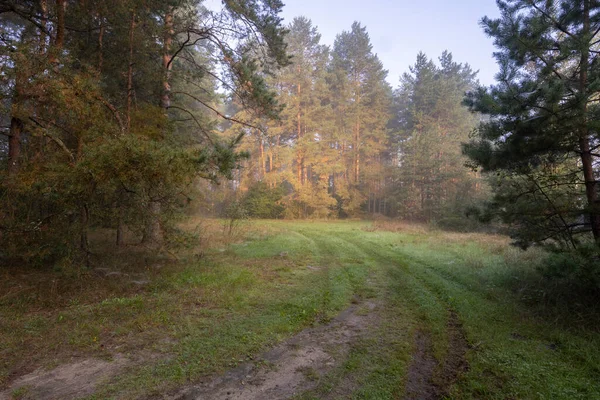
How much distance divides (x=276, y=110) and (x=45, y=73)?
6.29 metres

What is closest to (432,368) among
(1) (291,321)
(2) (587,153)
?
(1) (291,321)

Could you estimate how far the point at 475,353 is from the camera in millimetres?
4332

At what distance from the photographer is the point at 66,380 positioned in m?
3.53

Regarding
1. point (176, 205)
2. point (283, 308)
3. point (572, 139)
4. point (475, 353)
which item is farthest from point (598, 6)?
point (176, 205)

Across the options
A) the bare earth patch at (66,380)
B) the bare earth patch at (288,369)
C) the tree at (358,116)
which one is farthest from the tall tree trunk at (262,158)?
the bare earth patch at (66,380)

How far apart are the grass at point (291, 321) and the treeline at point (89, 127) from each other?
4.45ft

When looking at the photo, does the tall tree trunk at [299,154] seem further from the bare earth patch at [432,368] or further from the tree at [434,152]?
the bare earth patch at [432,368]

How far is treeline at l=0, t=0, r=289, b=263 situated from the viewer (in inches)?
221

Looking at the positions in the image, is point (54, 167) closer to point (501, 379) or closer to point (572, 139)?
point (501, 379)

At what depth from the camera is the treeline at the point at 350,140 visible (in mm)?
27000

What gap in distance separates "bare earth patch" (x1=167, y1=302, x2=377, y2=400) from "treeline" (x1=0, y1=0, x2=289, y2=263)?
163 inches

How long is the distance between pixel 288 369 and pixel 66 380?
268cm

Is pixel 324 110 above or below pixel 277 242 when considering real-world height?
above

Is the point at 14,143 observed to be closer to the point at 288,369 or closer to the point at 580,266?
the point at 288,369
